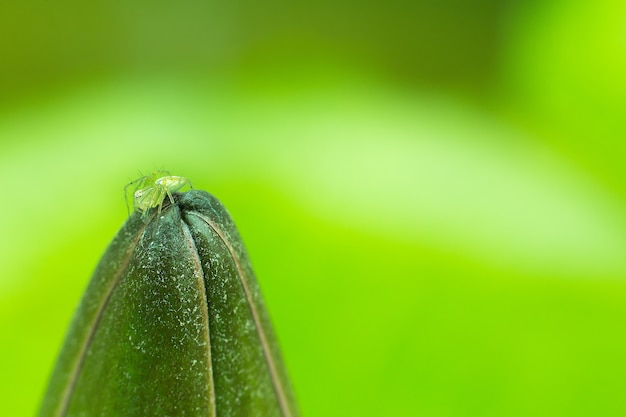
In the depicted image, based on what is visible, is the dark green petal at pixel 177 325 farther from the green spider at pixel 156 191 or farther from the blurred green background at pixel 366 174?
the blurred green background at pixel 366 174

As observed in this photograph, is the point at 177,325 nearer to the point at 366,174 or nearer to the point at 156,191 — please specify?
the point at 156,191

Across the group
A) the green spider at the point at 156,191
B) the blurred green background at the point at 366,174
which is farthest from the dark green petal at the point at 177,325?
the blurred green background at the point at 366,174

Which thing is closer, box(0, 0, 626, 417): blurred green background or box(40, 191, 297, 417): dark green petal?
box(40, 191, 297, 417): dark green petal

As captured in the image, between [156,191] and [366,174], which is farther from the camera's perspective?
[366,174]

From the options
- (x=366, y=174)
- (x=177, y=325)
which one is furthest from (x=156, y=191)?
(x=366, y=174)

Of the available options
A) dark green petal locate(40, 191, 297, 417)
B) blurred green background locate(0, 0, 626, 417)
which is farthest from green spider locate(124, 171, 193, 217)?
blurred green background locate(0, 0, 626, 417)

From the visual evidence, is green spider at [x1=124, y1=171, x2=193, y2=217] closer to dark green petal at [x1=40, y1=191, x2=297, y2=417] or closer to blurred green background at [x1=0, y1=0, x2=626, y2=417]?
dark green petal at [x1=40, y1=191, x2=297, y2=417]
